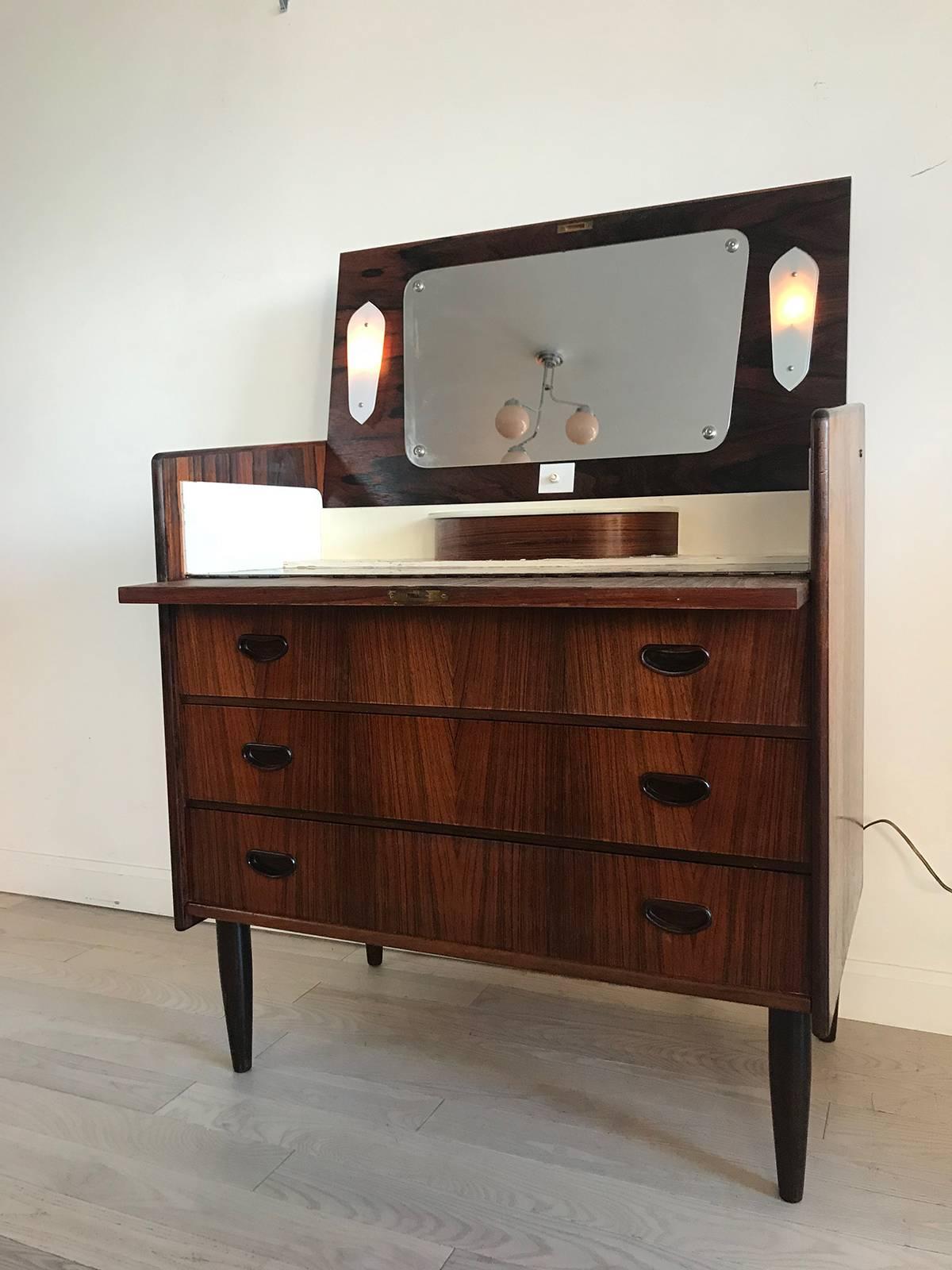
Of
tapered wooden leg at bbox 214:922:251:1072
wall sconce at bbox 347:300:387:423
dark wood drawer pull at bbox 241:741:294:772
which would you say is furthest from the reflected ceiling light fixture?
tapered wooden leg at bbox 214:922:251:1072

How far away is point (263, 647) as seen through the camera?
135 cm

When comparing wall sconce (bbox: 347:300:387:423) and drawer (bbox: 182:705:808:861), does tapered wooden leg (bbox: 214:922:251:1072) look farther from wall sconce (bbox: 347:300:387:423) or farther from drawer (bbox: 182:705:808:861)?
wall sconce (bbox: 347:300:387:423)

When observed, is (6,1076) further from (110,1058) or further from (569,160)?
(569,160)

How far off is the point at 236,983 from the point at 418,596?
2.35ft

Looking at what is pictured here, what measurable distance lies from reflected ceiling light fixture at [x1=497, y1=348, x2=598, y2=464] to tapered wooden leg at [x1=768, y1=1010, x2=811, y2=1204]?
91 cm

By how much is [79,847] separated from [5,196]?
58.2 inches

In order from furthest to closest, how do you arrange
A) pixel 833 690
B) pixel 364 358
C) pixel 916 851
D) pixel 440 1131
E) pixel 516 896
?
pixel 364 358 → pixel 916 851 → pixel 440 1131 → pixel 516 896 → pixel 833 690

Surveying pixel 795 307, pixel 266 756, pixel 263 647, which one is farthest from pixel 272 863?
pixel 795 307

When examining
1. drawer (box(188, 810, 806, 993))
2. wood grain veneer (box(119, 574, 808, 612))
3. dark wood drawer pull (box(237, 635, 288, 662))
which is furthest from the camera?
dark wood drawer pull (box(237, 635, 288, 662))

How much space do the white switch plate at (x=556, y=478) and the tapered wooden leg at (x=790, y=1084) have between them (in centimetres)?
85

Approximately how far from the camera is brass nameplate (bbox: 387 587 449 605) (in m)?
1.16

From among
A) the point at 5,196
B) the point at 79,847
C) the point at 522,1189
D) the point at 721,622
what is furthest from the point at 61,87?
the point at 522,1189

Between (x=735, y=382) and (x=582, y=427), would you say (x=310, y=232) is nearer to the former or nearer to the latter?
(x=582, y=427)

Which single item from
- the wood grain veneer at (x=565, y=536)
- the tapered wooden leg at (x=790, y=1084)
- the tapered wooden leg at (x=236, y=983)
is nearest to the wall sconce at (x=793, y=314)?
the wood grain veneer at (x=565, y=536)
